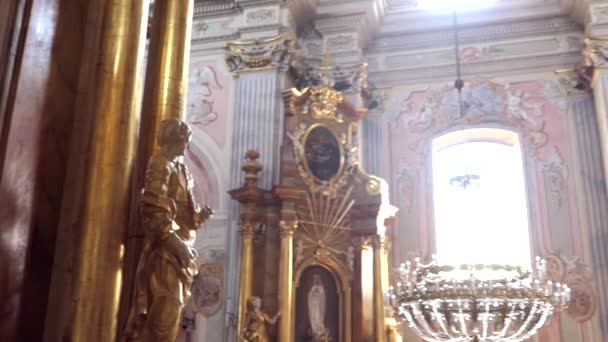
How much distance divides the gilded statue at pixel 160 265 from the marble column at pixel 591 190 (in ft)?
25.7

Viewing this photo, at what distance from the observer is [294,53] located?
1057 cm

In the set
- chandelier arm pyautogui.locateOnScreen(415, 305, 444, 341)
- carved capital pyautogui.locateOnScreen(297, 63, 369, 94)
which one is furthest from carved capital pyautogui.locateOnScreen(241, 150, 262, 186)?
chandelier arm pyautogui.locateOnScreen(415, 305, 444, 341)

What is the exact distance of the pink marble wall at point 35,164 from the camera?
2936mm

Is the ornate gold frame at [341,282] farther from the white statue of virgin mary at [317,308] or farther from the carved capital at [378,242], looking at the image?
the carved capital at [378,242]

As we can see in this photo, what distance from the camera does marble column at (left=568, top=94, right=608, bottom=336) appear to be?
9664 millimetres

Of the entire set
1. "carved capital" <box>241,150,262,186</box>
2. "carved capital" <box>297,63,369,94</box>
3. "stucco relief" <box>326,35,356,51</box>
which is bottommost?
"carved capital" <box>241,150,262,186</box>

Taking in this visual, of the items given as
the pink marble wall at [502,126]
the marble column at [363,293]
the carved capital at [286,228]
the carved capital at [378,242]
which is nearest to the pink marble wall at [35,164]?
the carved capital at [286,228]

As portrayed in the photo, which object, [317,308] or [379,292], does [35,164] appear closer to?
[317,308]

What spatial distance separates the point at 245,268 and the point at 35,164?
19.5ft

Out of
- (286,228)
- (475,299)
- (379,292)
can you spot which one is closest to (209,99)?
(286,228)

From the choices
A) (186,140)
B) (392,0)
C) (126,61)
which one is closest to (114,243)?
(186,140)

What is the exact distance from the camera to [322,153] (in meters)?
9.73

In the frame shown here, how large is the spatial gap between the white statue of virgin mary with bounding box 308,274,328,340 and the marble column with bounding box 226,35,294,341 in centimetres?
107

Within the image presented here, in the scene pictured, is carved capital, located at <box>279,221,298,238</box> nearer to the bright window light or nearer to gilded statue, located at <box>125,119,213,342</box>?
the bright window light
